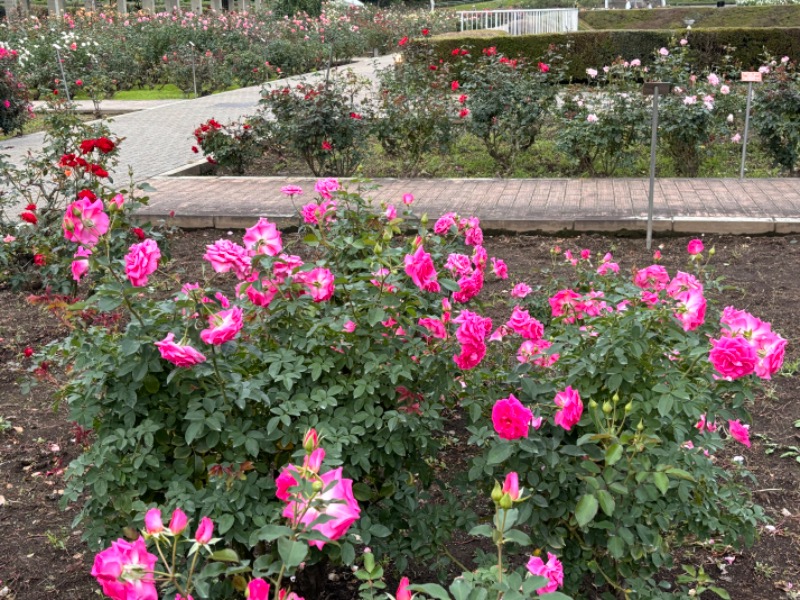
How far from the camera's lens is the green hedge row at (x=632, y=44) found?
50.8 ft

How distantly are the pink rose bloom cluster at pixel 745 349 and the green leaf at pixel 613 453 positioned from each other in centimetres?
29

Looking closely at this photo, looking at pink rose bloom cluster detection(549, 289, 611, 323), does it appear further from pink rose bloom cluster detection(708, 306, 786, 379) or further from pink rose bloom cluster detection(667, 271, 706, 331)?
pink rose bloom cluster detection(708, 306, 786, 379)

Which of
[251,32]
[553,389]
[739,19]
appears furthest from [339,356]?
[739,19]

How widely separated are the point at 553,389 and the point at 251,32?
2062cm

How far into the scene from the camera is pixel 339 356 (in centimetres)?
230

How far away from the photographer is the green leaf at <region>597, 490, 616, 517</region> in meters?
1.86

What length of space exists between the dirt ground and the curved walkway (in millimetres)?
336

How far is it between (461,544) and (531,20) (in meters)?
22.7

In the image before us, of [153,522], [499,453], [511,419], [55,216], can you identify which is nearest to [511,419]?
[511,419]

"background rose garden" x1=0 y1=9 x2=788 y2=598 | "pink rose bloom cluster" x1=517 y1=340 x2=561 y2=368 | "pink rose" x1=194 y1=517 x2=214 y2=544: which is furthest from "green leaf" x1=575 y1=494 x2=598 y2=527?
"pink rose" x1=194 y1=517 x2=214 y2=544

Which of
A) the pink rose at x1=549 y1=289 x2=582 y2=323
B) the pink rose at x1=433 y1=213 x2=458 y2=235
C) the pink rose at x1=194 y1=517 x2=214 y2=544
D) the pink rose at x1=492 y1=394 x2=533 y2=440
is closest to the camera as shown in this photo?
the pink rose at x1=194 y1=517 x2=214 y2=544

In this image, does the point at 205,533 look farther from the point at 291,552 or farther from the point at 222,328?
the point at 222,328

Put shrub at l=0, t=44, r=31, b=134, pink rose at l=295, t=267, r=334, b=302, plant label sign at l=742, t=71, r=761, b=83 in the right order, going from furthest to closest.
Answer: shrub at l=0, t=44, r=31, b=134
plant label sign at l=742, t=71, r=761, b=83
pink rose at l=295, t=267, r=334, b=302

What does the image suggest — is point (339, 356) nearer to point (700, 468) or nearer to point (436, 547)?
point (436, 547)
